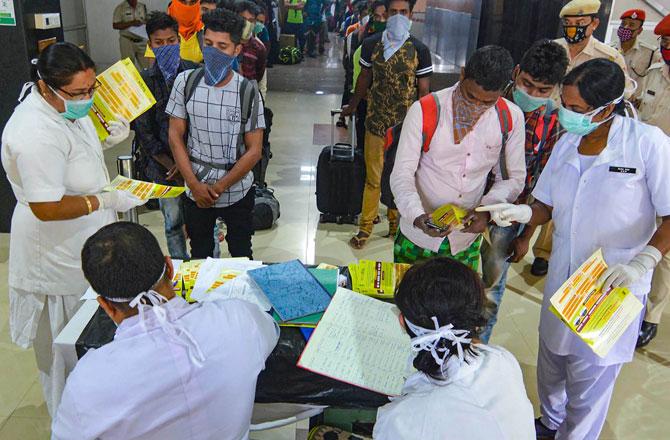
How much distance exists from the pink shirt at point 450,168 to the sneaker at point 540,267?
5.75 ft

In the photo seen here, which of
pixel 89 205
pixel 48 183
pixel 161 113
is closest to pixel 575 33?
pixel 161 113

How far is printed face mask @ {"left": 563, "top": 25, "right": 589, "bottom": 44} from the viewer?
11.3ft

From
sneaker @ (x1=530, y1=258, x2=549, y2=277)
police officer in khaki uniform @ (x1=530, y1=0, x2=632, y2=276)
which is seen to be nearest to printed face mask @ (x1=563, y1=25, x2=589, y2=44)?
police officer in khaki uniform @ (x1=530, y1=0, x2=632, y2=276)

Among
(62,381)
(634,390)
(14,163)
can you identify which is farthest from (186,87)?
(634,390)

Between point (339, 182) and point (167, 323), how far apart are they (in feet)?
10.6

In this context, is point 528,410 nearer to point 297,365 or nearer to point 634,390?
point 297,365

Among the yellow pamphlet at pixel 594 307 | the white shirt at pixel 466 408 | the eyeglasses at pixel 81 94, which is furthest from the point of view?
the eyeglasses at pixel 81 94

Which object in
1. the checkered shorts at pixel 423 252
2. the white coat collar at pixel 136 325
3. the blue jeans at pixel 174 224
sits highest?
the white coat collar at pixel 136 325

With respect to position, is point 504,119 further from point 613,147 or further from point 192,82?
point 192,82

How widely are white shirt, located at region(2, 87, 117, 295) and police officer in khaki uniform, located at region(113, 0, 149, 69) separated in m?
6.45

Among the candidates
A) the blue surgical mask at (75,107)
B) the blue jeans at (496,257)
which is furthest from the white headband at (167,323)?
the blue jeans at (496,257)

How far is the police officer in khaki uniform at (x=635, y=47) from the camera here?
4.21m

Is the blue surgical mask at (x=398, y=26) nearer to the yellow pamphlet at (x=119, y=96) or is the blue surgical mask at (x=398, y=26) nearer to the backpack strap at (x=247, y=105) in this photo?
the backpack strap at (x=247, y=105)

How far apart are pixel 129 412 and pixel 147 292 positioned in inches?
10.5
